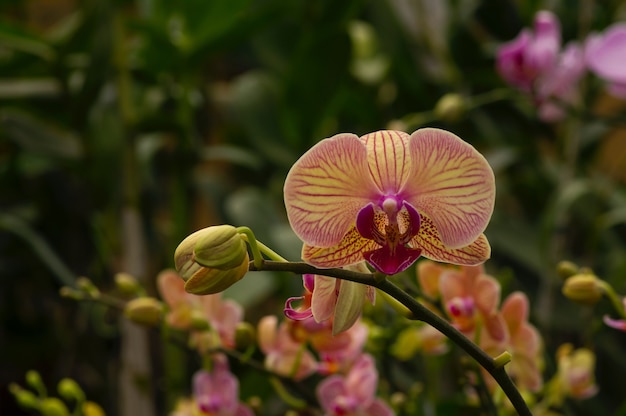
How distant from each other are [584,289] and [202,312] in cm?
21

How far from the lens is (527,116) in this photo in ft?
3.15

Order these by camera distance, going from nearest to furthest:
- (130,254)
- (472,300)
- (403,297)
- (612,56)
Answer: (403,297)
(472,300)
(612,56)
(130,254)

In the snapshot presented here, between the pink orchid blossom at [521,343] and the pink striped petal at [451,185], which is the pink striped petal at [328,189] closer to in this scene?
the pink striped petal at [451,185]

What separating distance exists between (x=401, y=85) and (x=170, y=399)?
1.43 feet

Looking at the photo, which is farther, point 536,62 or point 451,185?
point 536,62

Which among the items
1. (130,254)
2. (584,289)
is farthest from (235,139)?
(584,289)

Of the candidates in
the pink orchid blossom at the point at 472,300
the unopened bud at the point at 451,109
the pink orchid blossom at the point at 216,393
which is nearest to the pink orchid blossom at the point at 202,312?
the pink orchid blossom at the point at 216,393

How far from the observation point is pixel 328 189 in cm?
25

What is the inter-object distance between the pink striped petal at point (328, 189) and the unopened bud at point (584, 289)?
11 cm

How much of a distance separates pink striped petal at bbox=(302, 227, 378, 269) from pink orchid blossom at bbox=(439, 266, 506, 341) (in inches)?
4.8

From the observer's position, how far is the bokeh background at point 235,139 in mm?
729

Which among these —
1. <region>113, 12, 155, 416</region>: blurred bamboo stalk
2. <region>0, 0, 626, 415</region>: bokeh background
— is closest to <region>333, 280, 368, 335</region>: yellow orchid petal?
<region>0, 0, 626, 415</region>: bokeh background

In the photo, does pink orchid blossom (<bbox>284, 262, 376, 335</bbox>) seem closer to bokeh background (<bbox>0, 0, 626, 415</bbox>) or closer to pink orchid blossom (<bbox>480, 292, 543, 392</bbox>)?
pink orchid blossom (<bbox>480, 292, 543, 392</bbox>)

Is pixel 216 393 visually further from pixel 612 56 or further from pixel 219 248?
pixel 612 56
